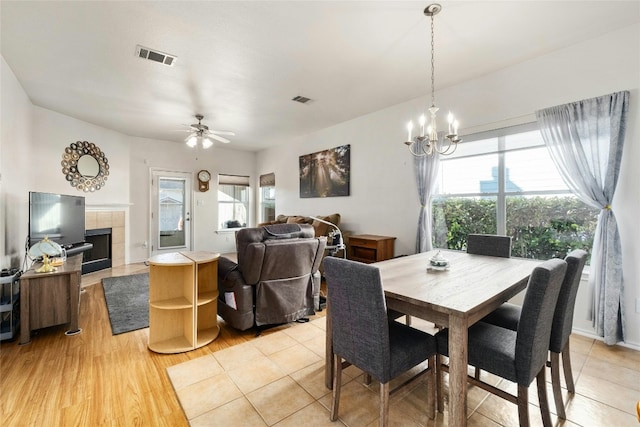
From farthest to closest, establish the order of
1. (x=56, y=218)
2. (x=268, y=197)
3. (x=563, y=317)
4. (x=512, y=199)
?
(x=268, y=197), (x=56, y=218), (x=512, y=199), (x=563, y=317)

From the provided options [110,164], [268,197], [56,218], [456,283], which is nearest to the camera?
[456,283]

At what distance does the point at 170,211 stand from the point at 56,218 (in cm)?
302

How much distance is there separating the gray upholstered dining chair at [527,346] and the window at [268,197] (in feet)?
19.7

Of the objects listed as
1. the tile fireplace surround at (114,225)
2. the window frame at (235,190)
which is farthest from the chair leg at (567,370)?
the window frame at (235,190)

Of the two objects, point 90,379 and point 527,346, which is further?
point 90,379

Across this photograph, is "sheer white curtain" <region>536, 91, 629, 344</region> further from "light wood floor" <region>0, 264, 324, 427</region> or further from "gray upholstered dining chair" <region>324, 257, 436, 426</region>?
"light wood floor" <region>0, 264, 324, 427</region>

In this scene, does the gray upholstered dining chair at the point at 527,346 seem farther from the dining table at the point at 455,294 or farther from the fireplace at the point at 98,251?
the fireplace at the point at 98,251

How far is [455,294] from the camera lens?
4.78 ft

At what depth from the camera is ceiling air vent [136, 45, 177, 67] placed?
8.68ft

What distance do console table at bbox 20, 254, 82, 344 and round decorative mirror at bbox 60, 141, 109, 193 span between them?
2631 millimetres

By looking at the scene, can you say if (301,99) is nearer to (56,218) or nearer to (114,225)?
(56,218)

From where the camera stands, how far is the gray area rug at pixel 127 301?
2.90m

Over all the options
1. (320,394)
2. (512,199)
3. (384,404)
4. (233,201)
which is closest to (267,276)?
(320,394)

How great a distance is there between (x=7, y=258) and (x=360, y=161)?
4.69 meters
